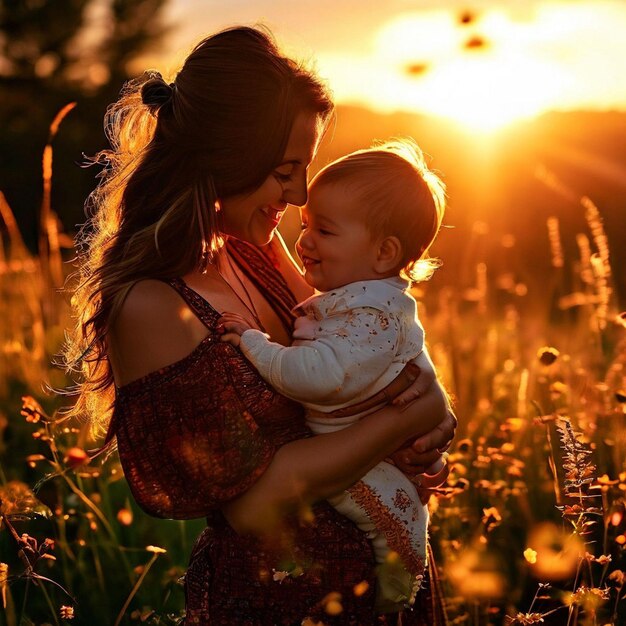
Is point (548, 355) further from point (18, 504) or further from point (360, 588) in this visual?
point (18, 504)

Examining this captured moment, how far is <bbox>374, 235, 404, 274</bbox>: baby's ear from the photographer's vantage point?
2.53 meters

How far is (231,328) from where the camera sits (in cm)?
229

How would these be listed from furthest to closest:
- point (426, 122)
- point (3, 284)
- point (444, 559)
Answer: point (426, 122) → point (3, 284) → point (444, 559)

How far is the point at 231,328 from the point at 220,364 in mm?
104

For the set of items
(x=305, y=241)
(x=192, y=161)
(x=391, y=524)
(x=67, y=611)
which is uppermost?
(x=192, y=161)

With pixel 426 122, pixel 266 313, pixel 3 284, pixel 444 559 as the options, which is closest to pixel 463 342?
pixel 444 559

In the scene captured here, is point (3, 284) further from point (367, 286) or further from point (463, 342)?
point (367, 286)

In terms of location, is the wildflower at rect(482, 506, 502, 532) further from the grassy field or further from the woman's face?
the woman's face

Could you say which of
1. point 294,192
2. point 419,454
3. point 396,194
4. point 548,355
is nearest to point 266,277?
point 294,192

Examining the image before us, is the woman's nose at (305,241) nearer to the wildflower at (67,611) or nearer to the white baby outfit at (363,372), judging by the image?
the white baby outfit at (363,372)

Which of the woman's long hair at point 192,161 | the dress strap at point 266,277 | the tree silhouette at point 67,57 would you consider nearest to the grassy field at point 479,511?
the woman's long hair at point 192,161

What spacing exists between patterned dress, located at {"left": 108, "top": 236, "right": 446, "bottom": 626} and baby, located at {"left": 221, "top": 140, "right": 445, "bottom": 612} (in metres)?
0.06

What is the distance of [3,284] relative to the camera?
22.1 ft

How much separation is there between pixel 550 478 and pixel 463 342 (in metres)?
1.67
